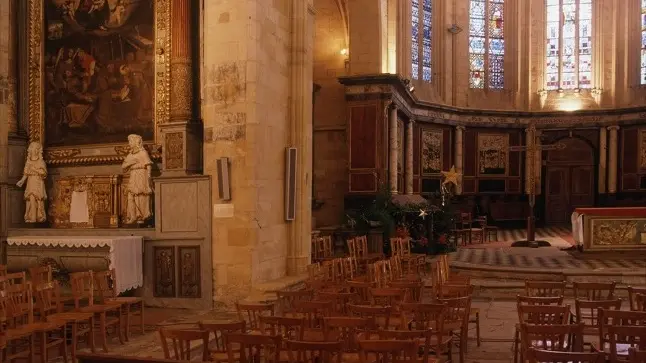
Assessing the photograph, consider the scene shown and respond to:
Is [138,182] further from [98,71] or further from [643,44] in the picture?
[643,44]

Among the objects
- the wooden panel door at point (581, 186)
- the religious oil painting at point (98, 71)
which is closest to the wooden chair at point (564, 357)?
the religious oil painting at point (98, 71)

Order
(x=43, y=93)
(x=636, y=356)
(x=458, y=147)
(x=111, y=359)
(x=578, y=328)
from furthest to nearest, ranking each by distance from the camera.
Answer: (x=458, y=147) < (x=43, y=93) < (x=578, y=328) < (x=111, y=359) < (x=636, y=356)

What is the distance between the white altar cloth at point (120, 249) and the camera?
9.31 metres

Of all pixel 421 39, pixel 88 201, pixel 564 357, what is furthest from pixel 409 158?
pixel 564 357

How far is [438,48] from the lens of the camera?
22062 millimetres

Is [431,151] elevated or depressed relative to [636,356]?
elevated

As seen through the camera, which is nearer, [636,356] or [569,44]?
[636,356]

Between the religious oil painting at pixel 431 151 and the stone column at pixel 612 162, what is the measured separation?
5.77 metres

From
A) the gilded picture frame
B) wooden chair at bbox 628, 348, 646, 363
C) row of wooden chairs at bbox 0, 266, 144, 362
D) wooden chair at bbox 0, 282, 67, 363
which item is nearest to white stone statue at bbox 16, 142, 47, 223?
the gilded picture frame

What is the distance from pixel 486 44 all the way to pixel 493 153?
13.1 ft

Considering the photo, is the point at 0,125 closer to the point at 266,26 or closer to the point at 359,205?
the point at 266,26

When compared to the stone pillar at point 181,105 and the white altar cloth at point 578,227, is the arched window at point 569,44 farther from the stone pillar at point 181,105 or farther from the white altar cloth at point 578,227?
the stone pillar at point 181,105

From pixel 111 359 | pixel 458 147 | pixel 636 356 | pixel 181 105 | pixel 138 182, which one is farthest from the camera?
pixel 458 147

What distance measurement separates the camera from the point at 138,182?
408 inches
